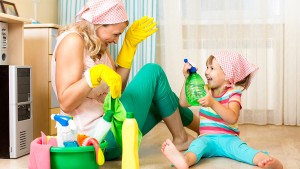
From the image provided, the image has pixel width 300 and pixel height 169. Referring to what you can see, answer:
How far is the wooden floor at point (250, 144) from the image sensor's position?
1740mm

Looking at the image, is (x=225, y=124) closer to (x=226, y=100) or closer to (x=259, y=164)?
(x=226, y=100)

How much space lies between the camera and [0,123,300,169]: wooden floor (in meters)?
1.74

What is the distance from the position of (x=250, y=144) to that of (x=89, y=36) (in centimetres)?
109

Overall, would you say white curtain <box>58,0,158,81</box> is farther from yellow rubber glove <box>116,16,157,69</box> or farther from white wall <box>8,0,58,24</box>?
yellow rubber glove <box>116,16,157,69</box>

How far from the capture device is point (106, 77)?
4.84ft

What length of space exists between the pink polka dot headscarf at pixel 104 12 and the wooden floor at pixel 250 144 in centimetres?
59

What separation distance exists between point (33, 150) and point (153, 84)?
60 cm

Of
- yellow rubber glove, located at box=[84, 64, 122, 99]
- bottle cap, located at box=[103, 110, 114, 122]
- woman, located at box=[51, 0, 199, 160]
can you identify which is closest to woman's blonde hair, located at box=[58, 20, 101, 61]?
woman, located at box=[51, 0, 199, 160]

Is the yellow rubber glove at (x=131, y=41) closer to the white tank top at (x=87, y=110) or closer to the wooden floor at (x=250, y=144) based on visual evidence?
the white tank top at (x=87, y=110)

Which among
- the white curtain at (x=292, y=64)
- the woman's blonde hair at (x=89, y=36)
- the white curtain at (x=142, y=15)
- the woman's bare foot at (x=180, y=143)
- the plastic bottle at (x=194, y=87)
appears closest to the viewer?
the woman's blonde hair at (x=89, y=36)

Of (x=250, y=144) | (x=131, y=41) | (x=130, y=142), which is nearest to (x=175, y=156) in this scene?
(x=130, y=142)

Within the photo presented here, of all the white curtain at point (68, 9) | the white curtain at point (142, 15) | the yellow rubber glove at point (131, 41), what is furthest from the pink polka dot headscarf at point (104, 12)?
the white curtain at point (68, 9)

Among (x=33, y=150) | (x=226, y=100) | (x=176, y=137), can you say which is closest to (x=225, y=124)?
(x=226, y=100)

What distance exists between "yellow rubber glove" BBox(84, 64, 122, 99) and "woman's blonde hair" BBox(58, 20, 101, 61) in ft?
0.62
